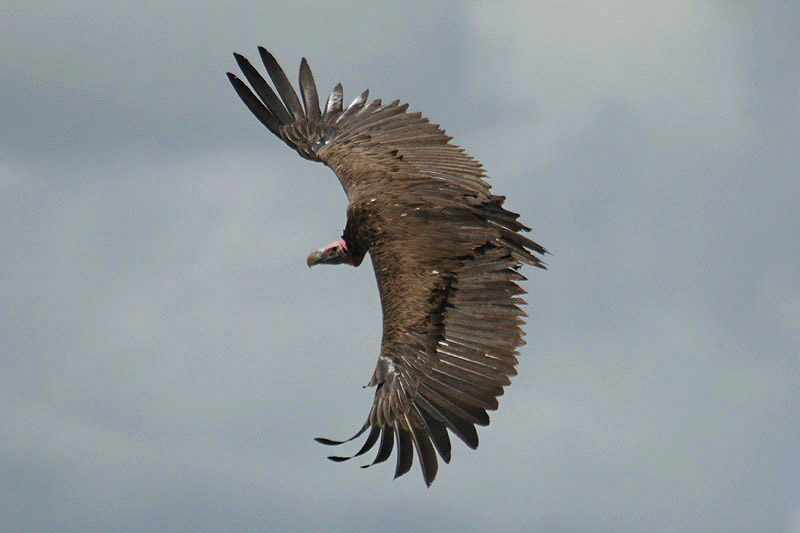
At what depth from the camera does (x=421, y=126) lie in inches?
664

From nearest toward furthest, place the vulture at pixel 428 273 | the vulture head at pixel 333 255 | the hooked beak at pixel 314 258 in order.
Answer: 1. the vulture at pixel 428 273
2. the vulture head at pixel 333 255
3. the hooked beak at pixel 314 258

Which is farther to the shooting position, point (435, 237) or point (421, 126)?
point (421, 126)

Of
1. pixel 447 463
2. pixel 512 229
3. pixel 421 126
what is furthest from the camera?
pixel 421 126

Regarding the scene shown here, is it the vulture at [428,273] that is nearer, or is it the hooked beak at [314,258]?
the vulture at [428,273]

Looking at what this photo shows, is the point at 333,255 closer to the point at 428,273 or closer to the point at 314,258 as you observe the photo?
the point at 314,258

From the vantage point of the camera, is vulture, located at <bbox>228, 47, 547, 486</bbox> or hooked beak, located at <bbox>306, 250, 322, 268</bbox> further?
hooked beak, located at <bbox>306, 250, 322, 268</bbox>

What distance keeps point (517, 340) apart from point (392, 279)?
60.0 inches

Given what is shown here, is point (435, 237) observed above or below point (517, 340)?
above

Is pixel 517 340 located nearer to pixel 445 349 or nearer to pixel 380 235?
pixel 445 349

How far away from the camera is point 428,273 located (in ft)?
44.2

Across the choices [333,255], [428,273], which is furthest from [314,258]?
[428,273]

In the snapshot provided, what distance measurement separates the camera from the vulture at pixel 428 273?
41.0ft

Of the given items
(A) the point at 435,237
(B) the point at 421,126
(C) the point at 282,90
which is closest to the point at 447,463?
(A) the point at 435,237

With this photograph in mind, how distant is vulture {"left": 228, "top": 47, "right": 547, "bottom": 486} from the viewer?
41.0ft
